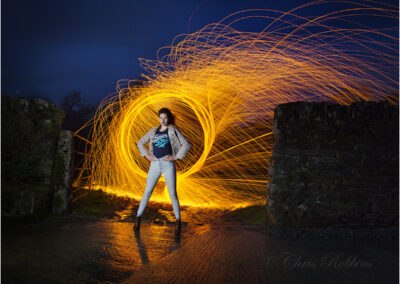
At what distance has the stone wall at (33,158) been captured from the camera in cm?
547

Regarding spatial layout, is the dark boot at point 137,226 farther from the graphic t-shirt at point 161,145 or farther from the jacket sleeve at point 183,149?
the jacket sleeve at point 183,149

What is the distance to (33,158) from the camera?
5.81 m

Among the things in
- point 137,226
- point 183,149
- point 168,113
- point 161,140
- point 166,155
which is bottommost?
point 137,226

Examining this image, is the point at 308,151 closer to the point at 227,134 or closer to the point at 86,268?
the point at 86,268

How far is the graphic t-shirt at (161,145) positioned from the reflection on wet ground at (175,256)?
1414 mm

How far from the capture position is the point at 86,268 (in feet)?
11.8

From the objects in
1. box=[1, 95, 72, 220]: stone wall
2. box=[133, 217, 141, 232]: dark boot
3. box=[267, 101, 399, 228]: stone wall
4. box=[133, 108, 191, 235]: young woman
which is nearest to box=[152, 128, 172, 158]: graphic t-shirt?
box=[133, 108, 191, 235]: young woman

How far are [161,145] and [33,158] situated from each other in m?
2.59

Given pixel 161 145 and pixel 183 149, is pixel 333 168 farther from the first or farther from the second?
pixel 161 145

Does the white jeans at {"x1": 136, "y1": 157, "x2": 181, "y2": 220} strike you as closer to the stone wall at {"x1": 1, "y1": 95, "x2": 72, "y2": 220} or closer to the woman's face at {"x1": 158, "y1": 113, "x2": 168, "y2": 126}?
the woman's face at {"x1": 158, "y1": 113, "x2": 168, "y2": 126}

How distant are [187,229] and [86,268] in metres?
2.36

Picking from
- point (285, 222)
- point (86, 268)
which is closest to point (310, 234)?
point (285, 222)

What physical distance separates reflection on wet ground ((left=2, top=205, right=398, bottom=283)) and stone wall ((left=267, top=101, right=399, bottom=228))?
774 millimetres
